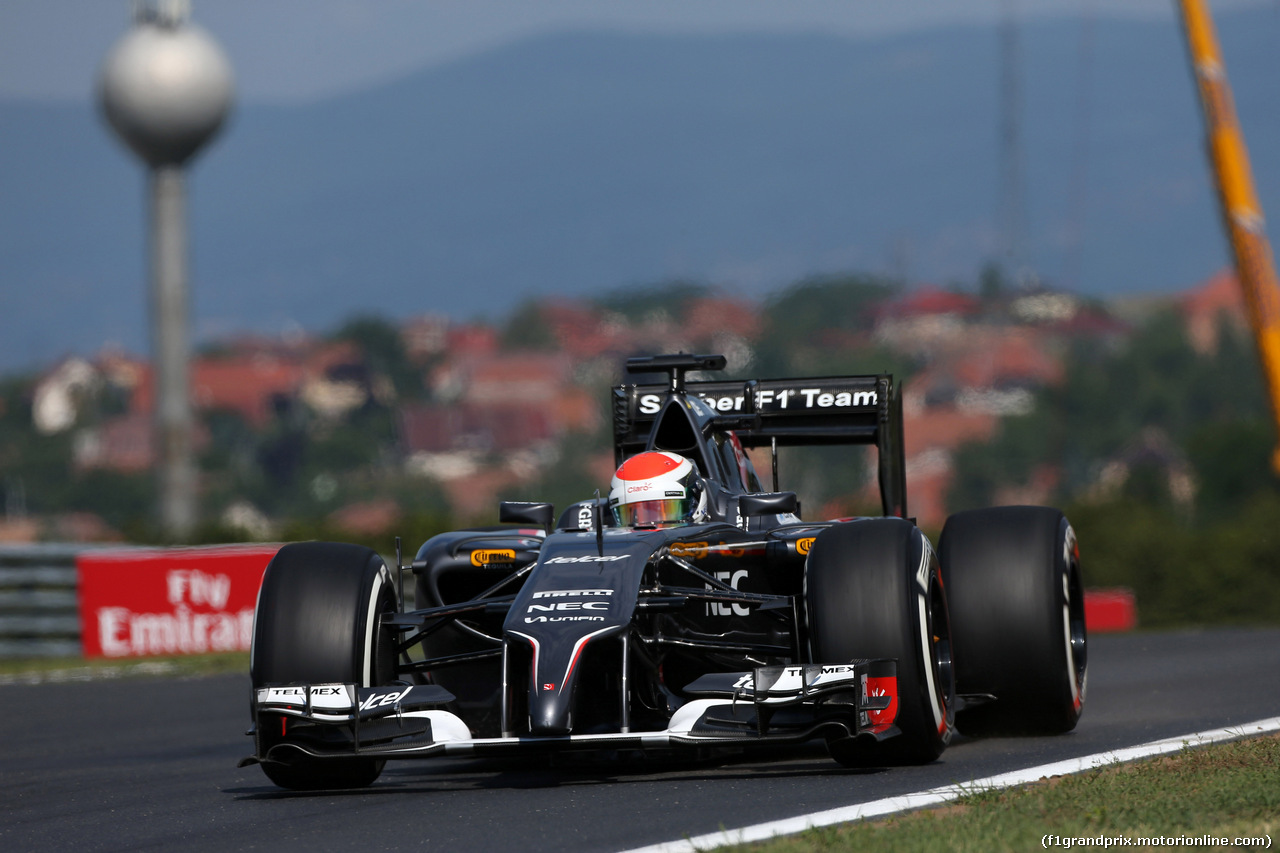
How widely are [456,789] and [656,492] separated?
1.92 metres

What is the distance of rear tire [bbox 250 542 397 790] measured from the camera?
846cm

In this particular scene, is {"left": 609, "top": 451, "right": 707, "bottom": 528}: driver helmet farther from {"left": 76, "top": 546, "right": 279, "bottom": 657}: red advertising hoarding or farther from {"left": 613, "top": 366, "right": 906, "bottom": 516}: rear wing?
{"left": 76, "top": 546, "right": 279, "bottom": 657}: red advertising hoarding

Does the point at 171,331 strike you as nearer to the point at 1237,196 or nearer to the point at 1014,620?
the point at 1237,196

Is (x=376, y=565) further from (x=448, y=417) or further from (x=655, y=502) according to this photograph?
(x=448, y=417)

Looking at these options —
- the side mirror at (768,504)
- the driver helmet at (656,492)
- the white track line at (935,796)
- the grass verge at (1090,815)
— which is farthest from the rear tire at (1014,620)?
the grass verge at (1090,815)

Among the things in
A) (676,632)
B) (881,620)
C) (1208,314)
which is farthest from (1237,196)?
(1208,314)

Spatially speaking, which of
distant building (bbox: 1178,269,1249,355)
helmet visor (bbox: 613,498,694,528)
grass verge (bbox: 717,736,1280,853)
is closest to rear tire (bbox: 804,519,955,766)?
grass verge (bbox: 717,736,1280,853)

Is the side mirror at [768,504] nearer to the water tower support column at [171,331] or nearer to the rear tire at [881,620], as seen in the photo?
the rear tire at [881,620]

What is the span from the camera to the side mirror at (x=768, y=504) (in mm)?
9383

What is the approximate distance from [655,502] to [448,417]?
92129 mm

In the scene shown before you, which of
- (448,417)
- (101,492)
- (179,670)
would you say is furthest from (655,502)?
(448,417)

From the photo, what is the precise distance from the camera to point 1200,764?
7820mm

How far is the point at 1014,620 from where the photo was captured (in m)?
9.45

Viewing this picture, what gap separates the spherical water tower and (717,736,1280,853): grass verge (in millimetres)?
43011
